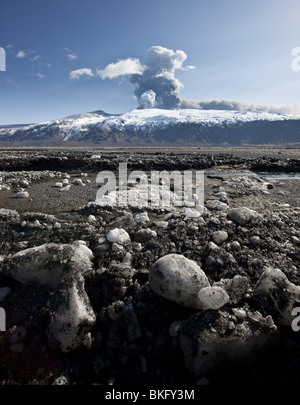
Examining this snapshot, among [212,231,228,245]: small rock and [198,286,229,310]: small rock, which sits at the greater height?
[212,231,228,245]: small rock

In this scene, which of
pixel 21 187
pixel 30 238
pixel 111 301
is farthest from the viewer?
pixel 21 187

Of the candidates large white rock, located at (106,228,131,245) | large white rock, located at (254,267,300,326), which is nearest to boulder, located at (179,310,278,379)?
large white rock, located at (254,267,300,326)

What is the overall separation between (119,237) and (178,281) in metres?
1.27

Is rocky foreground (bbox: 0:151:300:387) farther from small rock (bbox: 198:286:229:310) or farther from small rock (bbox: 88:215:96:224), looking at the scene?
small rock (bbox: 88:215:96:224)

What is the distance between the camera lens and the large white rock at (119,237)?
3172 mm

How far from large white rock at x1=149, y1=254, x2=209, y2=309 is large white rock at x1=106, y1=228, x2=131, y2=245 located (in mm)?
928

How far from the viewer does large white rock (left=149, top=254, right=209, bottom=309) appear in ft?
7.05

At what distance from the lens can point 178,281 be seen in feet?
7.15

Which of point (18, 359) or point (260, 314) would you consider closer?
point (18, 359)

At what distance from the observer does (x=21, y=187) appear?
7102 mm
